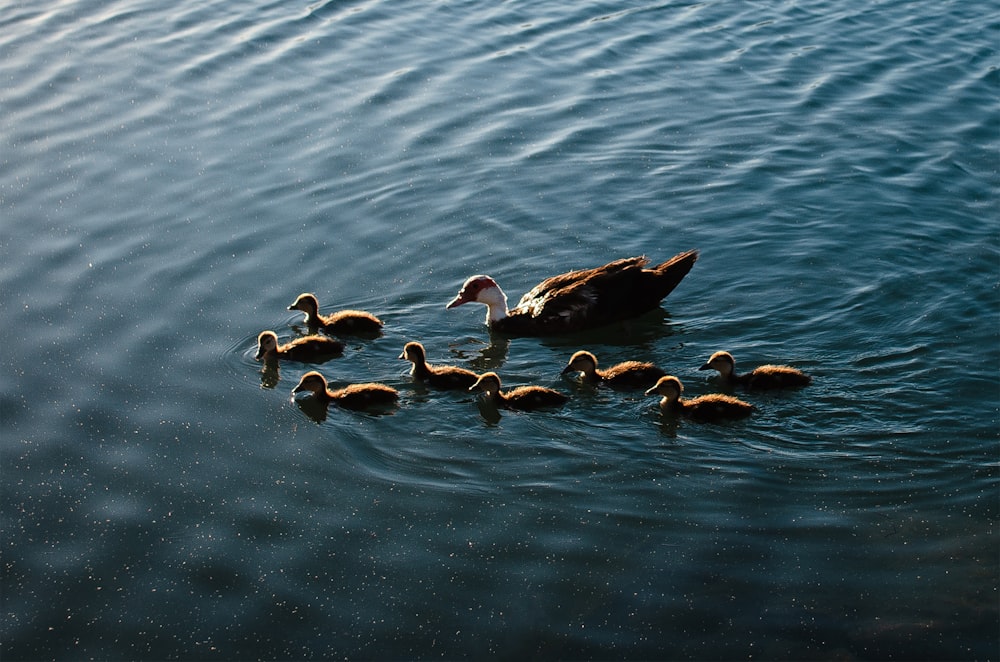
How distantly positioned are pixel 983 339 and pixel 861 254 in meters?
1.67

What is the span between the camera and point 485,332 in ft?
34.8

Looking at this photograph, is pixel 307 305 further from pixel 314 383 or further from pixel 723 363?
pixel 723 363

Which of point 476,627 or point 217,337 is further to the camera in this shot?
point 217,337

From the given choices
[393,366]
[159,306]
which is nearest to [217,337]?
[159,306]

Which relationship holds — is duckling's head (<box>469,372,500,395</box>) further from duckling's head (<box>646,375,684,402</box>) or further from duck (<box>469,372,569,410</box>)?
duckling's head (<box>646,375,684,402</box>)

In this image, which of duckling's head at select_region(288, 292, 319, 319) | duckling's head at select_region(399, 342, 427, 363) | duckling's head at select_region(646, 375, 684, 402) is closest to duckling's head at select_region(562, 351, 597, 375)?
duckling's head at select_region(646, 375, 684, 402)

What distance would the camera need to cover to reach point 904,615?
22.4ft

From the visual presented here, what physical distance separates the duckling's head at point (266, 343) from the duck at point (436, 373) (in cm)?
98

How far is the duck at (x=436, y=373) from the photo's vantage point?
9.34 m

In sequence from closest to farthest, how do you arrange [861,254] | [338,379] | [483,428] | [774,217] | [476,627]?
[476,627], [483,428], [338,379], [861,254], [774,217]

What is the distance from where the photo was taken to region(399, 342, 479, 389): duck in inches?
368

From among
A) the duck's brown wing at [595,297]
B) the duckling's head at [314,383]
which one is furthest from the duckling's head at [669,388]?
the duckling's head at [314,383]

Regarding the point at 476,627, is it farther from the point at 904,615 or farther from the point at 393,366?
the point at 393,366

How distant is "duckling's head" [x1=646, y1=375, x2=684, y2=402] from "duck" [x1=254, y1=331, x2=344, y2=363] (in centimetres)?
250
